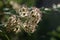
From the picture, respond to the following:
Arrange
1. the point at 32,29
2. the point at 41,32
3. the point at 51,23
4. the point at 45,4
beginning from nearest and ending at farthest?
the point at 32,29 < the point at 45,4 < the point at 41,32 < the point at 51,23

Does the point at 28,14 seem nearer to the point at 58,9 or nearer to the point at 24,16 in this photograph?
the point at 24,16

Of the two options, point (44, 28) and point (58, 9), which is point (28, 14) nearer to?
point (58, 9)

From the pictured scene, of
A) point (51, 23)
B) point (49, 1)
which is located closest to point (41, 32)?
point (51, 23)

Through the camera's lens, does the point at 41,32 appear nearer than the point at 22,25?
No

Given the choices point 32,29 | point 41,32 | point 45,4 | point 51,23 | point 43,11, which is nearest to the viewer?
point 32,29

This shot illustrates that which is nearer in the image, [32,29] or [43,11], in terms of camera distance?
[32,29]

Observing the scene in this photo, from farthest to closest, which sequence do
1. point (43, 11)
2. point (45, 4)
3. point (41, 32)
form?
1. point (41, 32)
2. point (45, 4)
3. point (43, 11)

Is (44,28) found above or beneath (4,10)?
beneath

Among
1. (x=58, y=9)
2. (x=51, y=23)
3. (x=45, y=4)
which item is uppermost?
(x=58, y=9)

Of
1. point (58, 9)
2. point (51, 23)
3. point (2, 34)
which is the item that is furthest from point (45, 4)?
point (51, 23)
